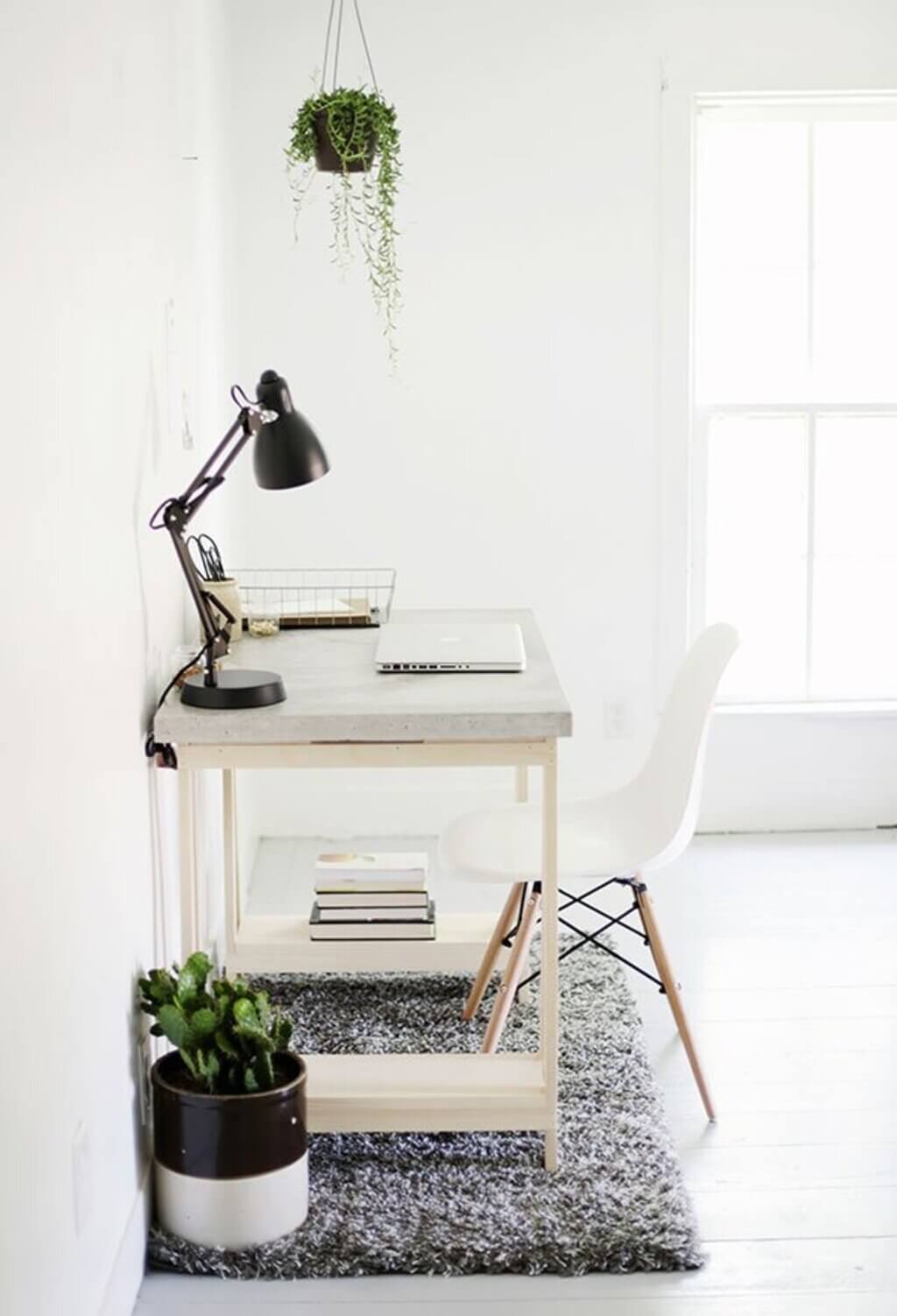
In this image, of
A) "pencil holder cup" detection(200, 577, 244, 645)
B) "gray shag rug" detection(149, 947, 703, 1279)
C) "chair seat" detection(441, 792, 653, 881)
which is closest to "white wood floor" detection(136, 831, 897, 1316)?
"gray shag rug" detection(149, 947, 703, 1279)

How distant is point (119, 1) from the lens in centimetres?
260

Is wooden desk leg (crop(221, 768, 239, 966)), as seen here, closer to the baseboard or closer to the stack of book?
the stack of book

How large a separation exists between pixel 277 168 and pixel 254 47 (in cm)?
31

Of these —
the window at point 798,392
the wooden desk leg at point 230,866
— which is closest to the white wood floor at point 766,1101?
the window at point 798,392

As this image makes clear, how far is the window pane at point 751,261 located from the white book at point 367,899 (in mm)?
1937

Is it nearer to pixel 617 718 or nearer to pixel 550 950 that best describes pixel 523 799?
pixel 550 950

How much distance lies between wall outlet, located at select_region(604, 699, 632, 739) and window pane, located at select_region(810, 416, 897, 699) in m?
0.54

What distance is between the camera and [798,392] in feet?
16.1

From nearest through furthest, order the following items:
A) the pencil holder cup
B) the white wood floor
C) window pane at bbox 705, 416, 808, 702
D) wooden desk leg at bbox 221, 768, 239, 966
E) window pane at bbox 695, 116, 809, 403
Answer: the white wood floor, the pencil holder cup, wooden desk leg at bbox 221, 768, 239, 966, window pane at bbox 695, 116, 809, 403, window pane at bbox 705, 416, 808, 702

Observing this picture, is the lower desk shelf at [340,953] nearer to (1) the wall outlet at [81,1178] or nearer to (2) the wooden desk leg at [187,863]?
(2) the wooden desk leg at [187,863]

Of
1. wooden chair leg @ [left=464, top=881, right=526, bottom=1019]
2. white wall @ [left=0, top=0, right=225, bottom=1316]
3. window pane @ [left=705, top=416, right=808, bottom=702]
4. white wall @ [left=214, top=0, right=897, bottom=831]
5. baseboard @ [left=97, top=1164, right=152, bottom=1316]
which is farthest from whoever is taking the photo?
window pane @ [left=705, top=416, right=808, bottom=702]

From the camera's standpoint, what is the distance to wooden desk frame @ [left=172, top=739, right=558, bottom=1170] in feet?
8.98

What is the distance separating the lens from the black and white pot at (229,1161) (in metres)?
2.56

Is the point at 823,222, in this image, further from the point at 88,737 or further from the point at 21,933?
the point at 21,933
